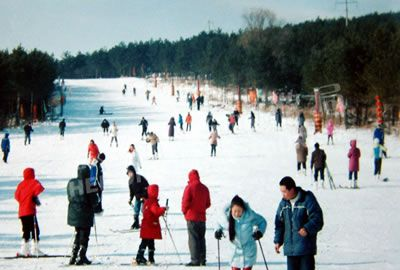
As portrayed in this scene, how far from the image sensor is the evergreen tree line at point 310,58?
145 ft

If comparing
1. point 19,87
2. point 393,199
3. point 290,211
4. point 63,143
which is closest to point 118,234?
point 290,211

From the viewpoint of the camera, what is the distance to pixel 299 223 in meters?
6.76

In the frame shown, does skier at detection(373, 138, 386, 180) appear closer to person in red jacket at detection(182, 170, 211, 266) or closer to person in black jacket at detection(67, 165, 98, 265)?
person in red jacket at detection(182, 170, 211, 266)

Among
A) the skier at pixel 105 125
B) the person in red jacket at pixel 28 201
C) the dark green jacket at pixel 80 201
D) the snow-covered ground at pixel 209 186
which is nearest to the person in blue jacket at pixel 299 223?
the snow-covered ground at pixel 209 186

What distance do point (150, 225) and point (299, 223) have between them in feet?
12.3

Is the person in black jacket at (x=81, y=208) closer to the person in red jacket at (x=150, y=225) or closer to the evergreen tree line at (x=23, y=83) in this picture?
the person in red jacket at (x=150, y=225)

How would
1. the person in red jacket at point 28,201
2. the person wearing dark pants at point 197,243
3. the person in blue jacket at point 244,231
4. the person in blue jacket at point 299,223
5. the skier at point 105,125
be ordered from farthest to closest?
the skier at point 105,125 < the person in red jacket at point 28,201 < the person wearing dark pants at point 197,243 < the person in blue jacket at point 244,231 < the person in blue jacket at point 299,223

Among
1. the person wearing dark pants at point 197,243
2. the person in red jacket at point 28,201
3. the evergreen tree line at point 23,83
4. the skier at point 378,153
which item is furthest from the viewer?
the evergreen tree line at point 23,83

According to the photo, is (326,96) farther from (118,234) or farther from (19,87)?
(118,234)

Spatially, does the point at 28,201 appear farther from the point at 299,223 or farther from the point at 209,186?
the point at 209,186

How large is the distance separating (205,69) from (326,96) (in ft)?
191

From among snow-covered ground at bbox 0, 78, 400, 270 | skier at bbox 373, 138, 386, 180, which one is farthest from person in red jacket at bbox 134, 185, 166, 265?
skier at bbox 373, 138, 386, 180

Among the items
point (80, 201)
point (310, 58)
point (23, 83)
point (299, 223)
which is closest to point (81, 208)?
point (80, 201)

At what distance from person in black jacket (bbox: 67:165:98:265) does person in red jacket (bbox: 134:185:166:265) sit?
86cm
